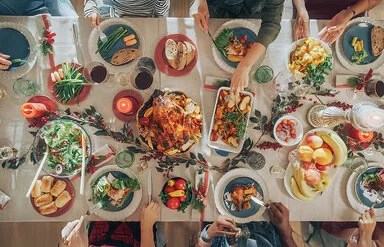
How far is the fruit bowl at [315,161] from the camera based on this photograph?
5.61ft

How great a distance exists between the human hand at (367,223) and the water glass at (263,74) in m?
0.93

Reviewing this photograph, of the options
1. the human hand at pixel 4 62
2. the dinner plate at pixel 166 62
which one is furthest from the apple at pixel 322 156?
the human hand at pixel 4 62

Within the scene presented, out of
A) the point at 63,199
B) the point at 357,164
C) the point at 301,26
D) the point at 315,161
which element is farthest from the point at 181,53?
the point at 357,164

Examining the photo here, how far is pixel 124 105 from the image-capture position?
1755 millimetres

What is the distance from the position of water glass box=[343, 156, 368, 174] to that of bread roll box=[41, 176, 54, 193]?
1.61 meters

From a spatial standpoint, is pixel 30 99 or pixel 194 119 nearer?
pixel 194 119

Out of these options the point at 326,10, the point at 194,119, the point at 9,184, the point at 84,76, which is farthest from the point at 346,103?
the point at 9,184

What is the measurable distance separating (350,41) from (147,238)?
1.61m

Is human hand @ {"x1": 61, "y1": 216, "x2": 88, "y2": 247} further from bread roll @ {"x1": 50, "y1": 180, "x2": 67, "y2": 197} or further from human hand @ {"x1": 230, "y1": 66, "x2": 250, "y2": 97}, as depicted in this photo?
human hand @ {"x1": 230, "y1": 66, "x2": 250, "y2": 97}

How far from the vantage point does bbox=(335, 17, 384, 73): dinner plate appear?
1.83 m

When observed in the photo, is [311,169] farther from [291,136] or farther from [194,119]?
[194,119]

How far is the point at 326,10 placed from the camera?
2184mm

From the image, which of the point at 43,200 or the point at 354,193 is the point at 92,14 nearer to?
the point at 43,200

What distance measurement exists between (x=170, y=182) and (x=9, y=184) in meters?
0.88
